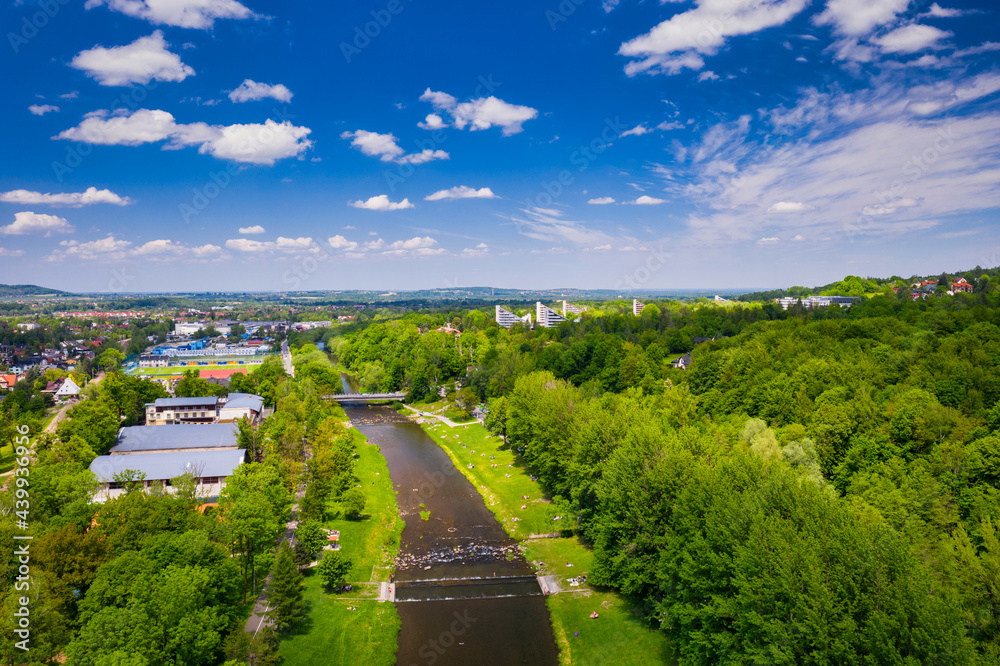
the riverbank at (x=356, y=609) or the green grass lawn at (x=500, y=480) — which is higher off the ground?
the green grass lawn at (x=500, y=480)

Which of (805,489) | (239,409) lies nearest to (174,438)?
(239,409)

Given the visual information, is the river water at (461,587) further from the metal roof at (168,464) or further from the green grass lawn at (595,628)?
the metal roof at (168,464)

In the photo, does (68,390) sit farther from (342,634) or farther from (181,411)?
(342,634)

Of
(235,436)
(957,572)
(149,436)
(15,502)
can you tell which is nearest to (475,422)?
(235,436)

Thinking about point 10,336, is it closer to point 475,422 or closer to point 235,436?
point 235,436

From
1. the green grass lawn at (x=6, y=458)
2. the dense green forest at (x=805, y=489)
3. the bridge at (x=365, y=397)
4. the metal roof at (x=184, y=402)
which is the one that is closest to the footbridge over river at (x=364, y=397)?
the bridge at (x=365, y=397)

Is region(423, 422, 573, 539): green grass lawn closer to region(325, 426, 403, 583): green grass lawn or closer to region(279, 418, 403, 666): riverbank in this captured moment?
region(325, 426, 403, 583): green grass lawn

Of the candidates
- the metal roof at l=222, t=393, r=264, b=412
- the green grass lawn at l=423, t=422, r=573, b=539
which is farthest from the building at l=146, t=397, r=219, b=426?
the green grass lawn at l=423, t=422, r=573, b=539
